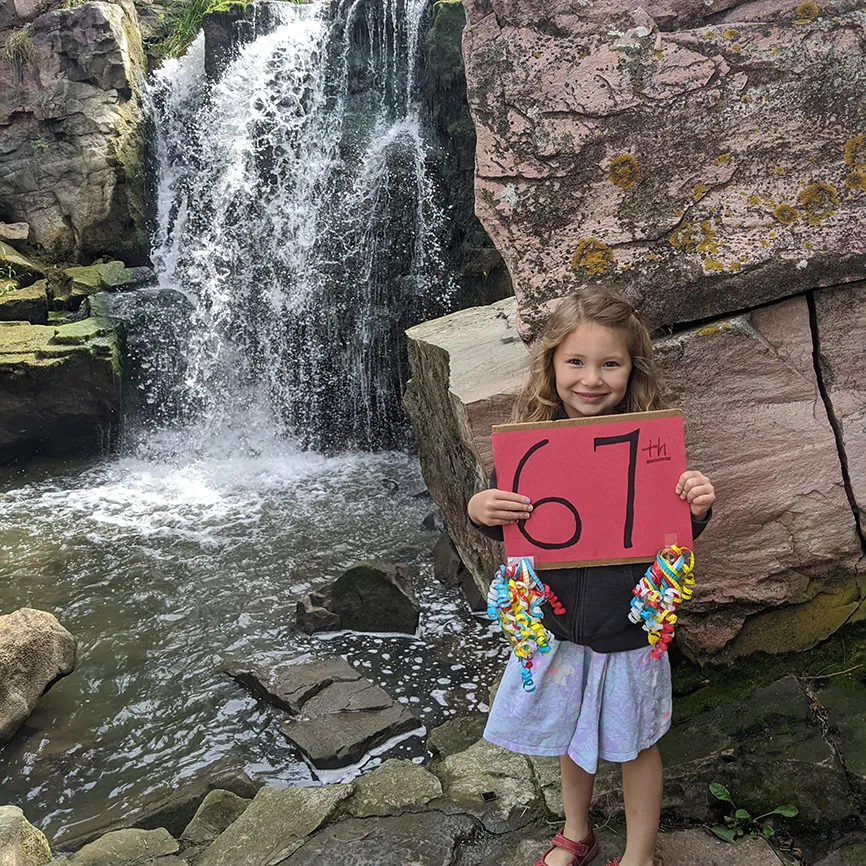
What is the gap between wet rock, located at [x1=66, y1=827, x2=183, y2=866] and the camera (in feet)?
7.97

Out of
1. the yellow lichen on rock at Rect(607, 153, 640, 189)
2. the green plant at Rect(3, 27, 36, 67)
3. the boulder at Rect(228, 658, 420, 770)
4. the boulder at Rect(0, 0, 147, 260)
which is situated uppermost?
the green plant at Rect(3, 27, 36, 67)

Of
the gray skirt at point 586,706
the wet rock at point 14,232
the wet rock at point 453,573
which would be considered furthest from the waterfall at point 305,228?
the gray skirt at point 586,706

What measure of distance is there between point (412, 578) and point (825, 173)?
132 inches

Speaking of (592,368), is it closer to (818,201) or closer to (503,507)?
(503,507)

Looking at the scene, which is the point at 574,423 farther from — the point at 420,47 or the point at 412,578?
the point at 420,47

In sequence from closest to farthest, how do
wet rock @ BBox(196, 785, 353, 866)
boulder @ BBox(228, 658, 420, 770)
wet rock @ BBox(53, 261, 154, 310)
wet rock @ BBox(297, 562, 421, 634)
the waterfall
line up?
wet rock @ BBox(196, 785, 353, 866) → boulder @ BBox(228, 658, 420, 770) → wet rock @ BBox(297, 562, 421, 634) → the waterfall → wet rock @ BBox(53, 261, 154, 310)

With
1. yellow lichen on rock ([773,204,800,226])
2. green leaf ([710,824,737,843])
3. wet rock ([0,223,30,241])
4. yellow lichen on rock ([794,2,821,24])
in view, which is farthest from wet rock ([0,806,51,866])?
wet rock ([0,223,30,241])

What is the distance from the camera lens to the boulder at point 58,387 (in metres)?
7.75

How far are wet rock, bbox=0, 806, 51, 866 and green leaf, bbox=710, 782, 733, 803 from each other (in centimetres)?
201

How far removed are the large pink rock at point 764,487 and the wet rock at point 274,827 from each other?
3.57 feet

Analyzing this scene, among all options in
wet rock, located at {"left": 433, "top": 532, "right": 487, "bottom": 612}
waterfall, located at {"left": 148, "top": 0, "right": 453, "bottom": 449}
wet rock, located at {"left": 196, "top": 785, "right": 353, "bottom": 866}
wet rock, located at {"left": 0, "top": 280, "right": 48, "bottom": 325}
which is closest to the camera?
wet rock, located at {"left": 196, "top": 785, "right": 353, "bottom": 866}

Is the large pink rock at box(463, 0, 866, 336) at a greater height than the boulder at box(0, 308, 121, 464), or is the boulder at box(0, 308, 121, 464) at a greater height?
the large pink rock at box(463, 0, 866, 336)

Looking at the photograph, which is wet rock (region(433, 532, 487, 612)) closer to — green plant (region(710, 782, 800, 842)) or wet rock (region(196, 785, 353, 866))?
wet rock (region(196, 785, 353, 866))

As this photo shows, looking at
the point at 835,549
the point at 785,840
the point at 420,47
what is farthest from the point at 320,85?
the point at 785,840
